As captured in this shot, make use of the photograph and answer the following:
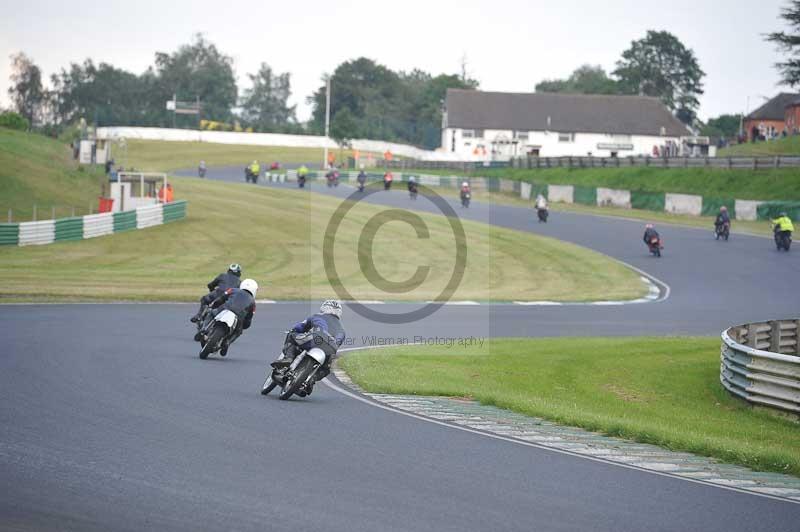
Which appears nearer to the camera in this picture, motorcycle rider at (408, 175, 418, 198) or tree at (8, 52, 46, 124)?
motorcycle rider at (408, 175, 418, 198)

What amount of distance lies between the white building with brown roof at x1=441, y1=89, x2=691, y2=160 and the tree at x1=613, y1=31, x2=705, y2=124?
97.3ft

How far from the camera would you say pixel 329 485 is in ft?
28.3

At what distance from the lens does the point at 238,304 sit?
16.6 meters

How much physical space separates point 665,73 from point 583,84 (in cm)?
2316

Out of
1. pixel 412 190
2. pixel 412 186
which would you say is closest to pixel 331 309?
pixel 412 186

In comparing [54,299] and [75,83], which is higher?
[75,83]

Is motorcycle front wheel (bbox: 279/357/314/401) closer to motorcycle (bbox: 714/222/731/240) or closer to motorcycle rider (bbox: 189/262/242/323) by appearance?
motorcycle rider (bbox: 189/262/242/323)

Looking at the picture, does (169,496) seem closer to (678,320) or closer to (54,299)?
(54,299)

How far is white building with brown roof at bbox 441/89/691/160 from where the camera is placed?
114250 mm

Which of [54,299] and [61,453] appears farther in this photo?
[54,299]

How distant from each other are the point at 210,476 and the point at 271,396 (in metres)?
4.88

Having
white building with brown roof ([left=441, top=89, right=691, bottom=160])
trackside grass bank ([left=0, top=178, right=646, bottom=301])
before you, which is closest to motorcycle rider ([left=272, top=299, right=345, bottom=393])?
trackside grass bank ([left=0, top=178, right=646, bottom=301])

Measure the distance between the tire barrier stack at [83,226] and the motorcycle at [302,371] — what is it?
88.0ft

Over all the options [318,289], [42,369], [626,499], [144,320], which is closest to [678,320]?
[318,289]
